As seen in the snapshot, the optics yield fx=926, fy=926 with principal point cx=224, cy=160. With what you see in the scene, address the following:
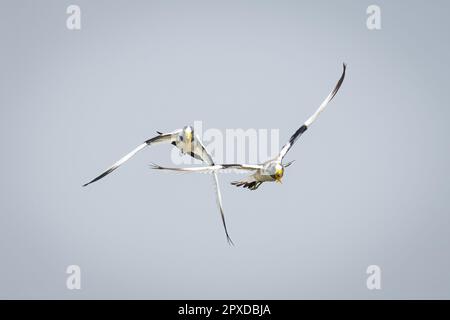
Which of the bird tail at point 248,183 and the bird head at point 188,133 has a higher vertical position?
the bird head at point 188,133

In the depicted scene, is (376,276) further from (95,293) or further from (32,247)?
(32,247)

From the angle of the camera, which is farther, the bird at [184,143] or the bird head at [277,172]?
the bird at [184,143]

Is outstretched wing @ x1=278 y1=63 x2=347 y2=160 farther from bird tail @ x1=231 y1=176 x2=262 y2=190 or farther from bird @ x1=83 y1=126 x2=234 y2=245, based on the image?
bird @ x1=83 y1=126 x2=234 y2=245

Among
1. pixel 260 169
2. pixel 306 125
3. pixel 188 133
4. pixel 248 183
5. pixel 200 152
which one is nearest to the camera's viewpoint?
pixel 260 169

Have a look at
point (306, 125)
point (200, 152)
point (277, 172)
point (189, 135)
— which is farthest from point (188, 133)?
point (277, 172)

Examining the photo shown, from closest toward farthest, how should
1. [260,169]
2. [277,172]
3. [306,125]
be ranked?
[277,172], [260,169], [306,125]

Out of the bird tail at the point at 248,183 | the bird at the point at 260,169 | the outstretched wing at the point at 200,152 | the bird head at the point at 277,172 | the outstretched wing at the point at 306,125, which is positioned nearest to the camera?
the bird at the point at 260,169

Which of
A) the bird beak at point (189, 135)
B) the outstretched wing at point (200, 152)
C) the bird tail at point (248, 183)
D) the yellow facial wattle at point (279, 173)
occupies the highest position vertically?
the bird beak at point (189, 135)

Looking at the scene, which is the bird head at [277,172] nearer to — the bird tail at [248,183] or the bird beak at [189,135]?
the bird tail at [248,183]

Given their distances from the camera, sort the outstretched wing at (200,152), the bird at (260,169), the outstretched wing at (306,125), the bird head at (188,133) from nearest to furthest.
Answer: the bird at (260,169), the outstretched wing at (306,125), the bird head at (188,133), the outstretched wing at (200,152)

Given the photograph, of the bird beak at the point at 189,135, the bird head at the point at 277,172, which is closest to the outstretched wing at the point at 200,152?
the bird beak at the point at 189,135

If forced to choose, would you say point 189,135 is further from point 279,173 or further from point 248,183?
point 279,173
